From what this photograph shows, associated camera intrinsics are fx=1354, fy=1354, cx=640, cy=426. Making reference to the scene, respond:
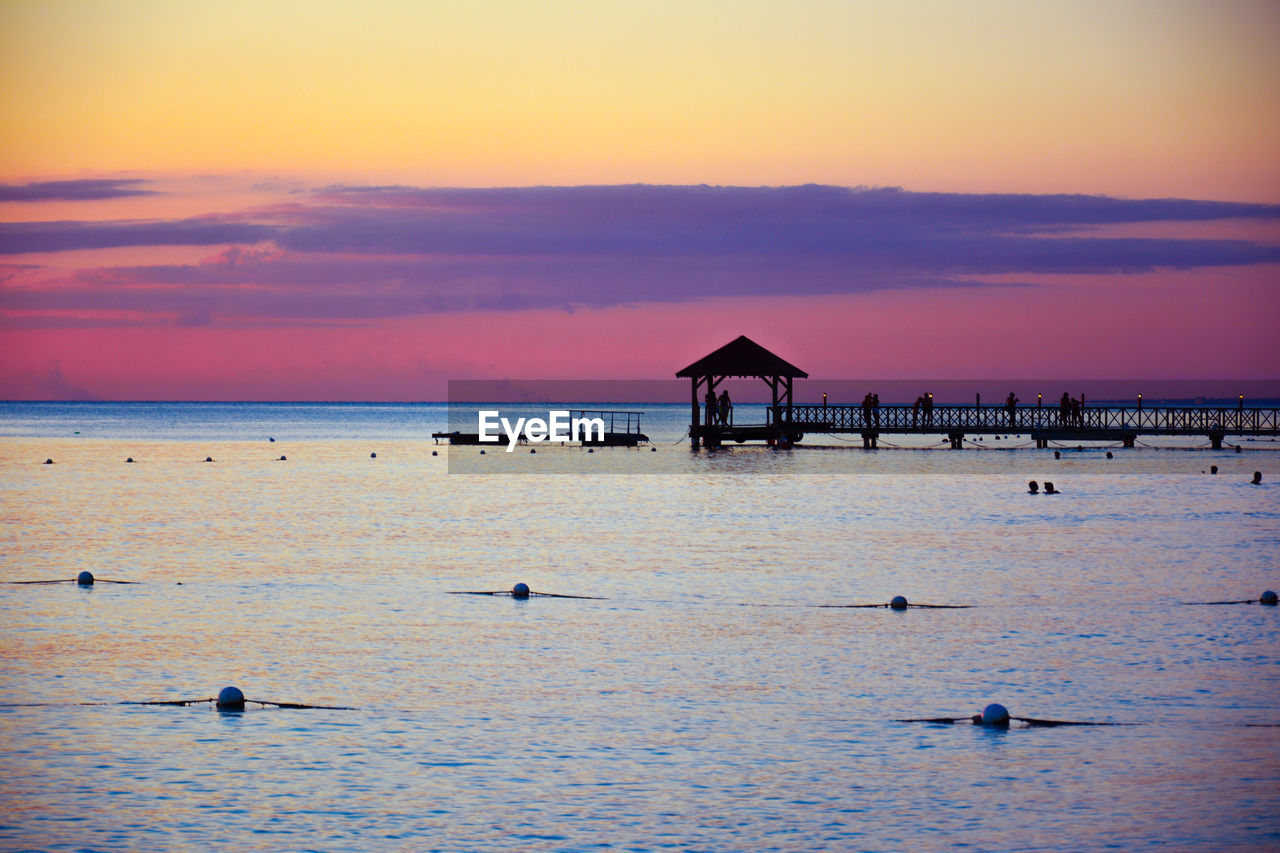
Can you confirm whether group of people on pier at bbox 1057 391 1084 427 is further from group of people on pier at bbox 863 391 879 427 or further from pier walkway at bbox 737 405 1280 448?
group of people on pier at bbox 863 391 879 427

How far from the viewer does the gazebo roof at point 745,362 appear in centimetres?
6894

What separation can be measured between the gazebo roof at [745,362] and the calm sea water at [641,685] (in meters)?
34.4

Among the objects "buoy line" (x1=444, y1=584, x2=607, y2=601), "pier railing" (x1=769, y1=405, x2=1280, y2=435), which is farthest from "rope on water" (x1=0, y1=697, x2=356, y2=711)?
"pier railing" (x1=769, y1=405, x2=1280, y2=435)

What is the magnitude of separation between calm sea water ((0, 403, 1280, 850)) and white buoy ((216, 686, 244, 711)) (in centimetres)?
19

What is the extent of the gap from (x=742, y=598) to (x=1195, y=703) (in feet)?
28.0

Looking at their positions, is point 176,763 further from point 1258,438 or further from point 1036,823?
point 1258,438

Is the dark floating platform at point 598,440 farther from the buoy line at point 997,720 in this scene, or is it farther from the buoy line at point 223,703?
the buoy line at point 997,720

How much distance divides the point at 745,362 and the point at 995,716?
5629cm

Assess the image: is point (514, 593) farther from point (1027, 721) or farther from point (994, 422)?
point (994, 422)

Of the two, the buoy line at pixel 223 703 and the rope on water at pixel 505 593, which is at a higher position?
the rope on water at pixel 505 593

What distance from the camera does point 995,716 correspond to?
13008 mm

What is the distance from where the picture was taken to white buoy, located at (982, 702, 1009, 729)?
13.0m

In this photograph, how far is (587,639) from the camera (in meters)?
17.8

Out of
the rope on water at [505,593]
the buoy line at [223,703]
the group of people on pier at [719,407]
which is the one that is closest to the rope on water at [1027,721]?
the buoy line at [223,703]
